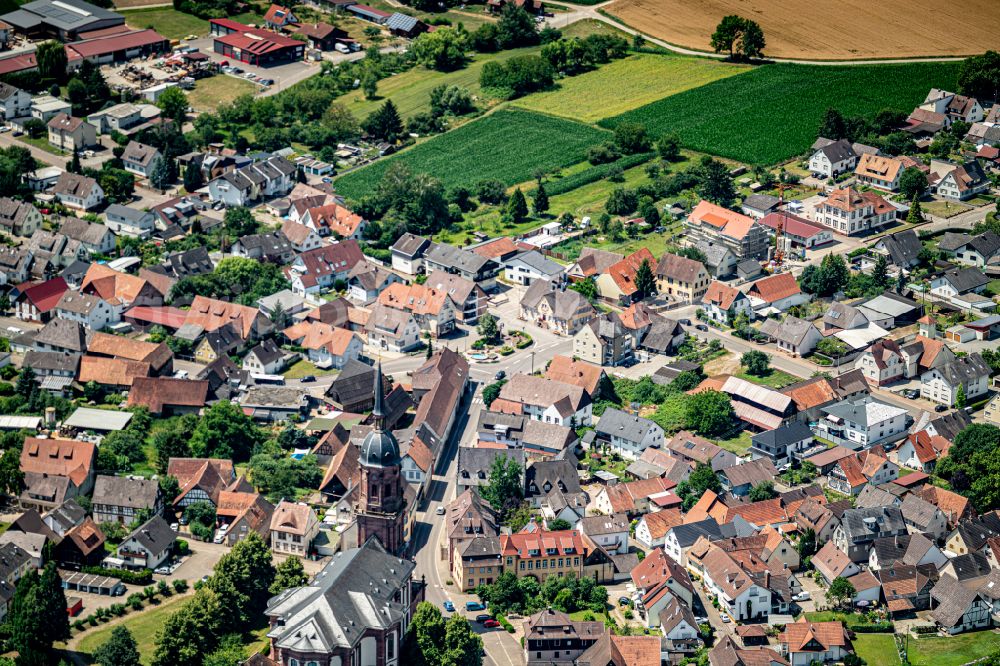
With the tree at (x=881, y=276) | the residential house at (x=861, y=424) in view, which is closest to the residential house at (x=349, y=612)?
the residential house at (x=861, y=424)

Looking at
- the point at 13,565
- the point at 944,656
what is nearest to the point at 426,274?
the point at 13,565

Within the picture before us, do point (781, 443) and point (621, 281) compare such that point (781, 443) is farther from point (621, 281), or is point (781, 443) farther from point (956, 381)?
point (621, 281)

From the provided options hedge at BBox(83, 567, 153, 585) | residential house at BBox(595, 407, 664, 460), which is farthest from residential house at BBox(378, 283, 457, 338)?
hedge at BBox(83, 567, 153, 585)

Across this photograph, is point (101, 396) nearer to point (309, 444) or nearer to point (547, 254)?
point (309, 444)

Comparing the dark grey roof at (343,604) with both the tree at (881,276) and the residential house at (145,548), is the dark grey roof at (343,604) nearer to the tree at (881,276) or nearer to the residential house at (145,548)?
the residential house at (145,548)

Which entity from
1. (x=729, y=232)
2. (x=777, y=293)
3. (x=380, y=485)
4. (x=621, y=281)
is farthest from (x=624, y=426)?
(x=729, y=232)

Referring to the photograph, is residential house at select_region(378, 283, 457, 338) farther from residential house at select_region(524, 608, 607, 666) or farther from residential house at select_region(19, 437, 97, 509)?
residential house at select_region(524, 608, 607, 666)
